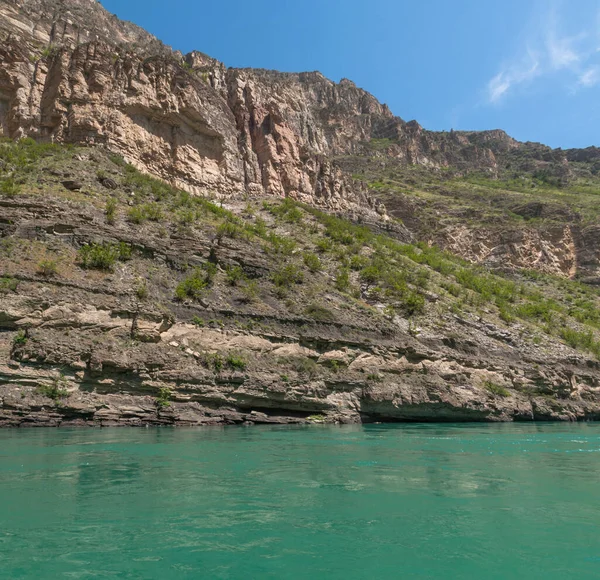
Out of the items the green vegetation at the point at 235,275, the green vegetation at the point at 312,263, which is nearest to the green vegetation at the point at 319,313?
the green vegetation at the point at 235,275

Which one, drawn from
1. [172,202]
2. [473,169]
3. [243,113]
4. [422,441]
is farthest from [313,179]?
Answer: [473,169]

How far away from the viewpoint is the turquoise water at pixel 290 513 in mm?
5496

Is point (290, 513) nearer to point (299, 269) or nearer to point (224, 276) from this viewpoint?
point (224, 276)

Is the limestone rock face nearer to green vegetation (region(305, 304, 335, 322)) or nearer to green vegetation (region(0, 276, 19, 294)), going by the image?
green vegetation (region(305, 304, 335, 322))

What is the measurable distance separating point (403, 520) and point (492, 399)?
953 inches

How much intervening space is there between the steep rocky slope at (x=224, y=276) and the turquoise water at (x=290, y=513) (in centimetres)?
835

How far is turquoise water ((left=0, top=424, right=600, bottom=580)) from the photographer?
5.50 meters

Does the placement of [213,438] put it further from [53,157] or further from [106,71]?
[106,71]

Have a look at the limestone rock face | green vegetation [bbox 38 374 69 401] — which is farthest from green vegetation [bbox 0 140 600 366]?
green vegetation [bbox 38 374 69 401]

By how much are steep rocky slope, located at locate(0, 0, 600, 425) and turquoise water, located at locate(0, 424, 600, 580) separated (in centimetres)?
835

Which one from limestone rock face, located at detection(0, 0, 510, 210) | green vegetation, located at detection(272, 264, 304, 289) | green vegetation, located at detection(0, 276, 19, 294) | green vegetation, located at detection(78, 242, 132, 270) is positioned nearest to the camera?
green vegetation, located at detection(0, 276, 19, 294)

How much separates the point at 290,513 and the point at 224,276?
24742 millimetres

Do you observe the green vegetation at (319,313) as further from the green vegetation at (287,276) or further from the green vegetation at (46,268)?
the green vegetation at (46,268)

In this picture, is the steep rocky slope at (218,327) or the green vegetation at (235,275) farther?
the green vegetation at (235,275)
